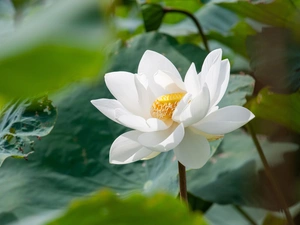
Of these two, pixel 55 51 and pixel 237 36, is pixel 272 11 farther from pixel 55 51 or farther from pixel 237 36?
pixel 55 51

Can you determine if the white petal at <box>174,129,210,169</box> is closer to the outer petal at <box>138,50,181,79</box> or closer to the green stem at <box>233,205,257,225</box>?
the outer petal at <box>138,50,181,79</box>

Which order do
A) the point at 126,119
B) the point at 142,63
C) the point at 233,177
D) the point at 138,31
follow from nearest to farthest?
the point at 126,119 < the point at 142,63 < the point at 233,177 < the point at 138,31

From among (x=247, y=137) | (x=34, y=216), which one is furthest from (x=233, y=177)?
(x=34, y=216)

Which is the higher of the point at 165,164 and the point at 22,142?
the point at 22,142

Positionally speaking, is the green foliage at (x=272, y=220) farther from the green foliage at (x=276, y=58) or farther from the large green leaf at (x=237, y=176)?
the green foliage at (x=276, y=58)

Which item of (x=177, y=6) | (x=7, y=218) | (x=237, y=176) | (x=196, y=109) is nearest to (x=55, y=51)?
(x=196, y=109)

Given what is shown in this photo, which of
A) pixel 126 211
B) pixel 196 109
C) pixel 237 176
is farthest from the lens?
pixel 237 176

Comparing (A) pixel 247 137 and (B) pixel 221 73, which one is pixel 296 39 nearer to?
(A) pixel 247 137
